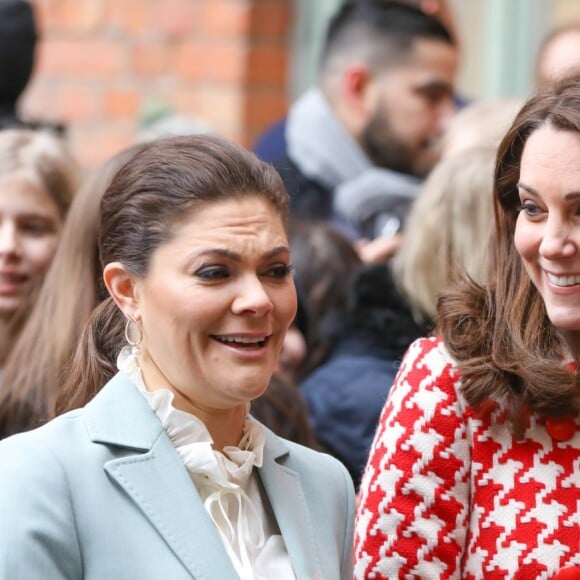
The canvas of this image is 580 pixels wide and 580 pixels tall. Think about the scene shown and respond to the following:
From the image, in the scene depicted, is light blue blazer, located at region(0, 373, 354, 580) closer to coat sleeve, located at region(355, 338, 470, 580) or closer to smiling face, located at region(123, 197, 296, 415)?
smiling face, located at region(123, 197, 296, 415)

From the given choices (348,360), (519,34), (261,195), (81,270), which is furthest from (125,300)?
(519,34)

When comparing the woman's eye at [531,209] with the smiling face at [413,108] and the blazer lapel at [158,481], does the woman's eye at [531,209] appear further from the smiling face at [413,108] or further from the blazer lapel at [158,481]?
the smiling face at [413,108]

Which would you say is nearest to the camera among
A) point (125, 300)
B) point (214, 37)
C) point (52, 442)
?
point (52, 442)

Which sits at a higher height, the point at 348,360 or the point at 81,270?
the point at 81,270

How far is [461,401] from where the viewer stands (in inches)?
113

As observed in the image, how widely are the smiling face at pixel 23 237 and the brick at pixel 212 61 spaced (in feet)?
7.75

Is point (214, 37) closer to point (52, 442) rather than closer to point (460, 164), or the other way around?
point (460, 164)

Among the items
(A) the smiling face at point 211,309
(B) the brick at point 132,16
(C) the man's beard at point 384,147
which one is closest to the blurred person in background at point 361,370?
(A) the smiling face at point 211,309

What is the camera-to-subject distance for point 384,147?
574cm

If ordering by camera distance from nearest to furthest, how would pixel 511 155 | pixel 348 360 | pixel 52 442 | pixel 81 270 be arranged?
pixel 52 442 → pixel 511 155 → pixel 81 270 → pixel 348 360

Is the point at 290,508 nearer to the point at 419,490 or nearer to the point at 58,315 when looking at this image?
the point at 419,490

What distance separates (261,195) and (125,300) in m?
0.29

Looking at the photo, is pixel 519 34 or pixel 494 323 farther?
pixel 519 34

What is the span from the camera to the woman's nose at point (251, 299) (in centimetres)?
250
